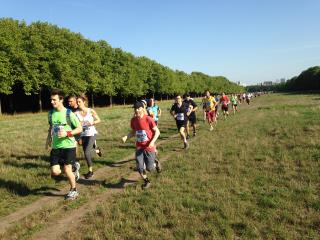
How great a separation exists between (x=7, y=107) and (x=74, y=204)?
46.7 metres

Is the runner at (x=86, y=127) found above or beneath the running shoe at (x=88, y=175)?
above

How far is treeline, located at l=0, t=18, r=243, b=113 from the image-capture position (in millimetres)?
38875

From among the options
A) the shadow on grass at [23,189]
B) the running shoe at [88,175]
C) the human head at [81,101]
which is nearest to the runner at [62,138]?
the shadow on grass at [23,189]

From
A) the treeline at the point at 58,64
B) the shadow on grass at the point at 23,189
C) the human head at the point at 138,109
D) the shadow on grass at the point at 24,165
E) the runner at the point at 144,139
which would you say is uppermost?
the treeline at the point at 58,64

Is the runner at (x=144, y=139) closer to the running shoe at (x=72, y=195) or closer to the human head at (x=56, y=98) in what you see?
the running shoe at (x=72, y=195)

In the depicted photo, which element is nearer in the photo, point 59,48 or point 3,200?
point 3,200

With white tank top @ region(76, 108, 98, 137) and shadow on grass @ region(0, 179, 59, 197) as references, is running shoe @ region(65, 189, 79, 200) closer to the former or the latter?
shadow on grass @ region(0, 179, 59, 197)

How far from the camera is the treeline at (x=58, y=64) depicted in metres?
38.9

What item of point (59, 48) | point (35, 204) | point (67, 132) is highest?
point (59, 48)

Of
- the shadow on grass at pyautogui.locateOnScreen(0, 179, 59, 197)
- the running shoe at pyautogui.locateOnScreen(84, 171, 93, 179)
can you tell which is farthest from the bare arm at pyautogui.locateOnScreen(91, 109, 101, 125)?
the shadow on grass at pyautogui.locateOnScreen(0, 179, 59, 197)

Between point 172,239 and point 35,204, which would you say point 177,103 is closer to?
point 35,204

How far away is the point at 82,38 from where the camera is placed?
54.9 m

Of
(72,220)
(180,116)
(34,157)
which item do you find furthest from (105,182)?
(180,116)

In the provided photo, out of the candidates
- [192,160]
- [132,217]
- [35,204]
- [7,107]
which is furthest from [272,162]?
[7,107]
